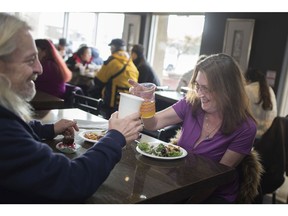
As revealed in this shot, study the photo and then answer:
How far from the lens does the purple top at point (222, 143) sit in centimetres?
164

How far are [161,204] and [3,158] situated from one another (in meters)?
0.53

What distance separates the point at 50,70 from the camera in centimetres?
342

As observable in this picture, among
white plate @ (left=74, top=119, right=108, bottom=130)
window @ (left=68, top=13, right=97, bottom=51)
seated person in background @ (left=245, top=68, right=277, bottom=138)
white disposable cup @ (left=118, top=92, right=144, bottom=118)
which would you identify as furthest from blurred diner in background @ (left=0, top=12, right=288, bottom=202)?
white disposable cup @ (left=118, top=92, right=144, bottom=118)

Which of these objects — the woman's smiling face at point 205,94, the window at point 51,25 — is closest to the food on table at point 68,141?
the woman's smiling face at point 205,94

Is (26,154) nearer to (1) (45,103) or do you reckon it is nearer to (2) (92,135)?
(2) (92,135)

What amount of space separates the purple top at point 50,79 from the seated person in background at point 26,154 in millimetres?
2501

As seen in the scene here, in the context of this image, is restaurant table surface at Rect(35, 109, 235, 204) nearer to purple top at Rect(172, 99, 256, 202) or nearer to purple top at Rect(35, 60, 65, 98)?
purple top at Rect(172, 99, 256, 202)

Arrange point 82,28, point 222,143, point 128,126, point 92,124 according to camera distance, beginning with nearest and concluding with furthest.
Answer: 1. point 128,126
2. point 222,143
3. point 92,124
4. point 82,28

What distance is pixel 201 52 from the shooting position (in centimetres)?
468

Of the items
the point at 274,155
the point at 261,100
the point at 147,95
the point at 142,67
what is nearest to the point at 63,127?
the point at 147,95

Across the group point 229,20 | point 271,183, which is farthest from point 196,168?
point 229,20

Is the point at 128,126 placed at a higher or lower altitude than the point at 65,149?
higher

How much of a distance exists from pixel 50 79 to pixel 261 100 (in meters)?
2.23

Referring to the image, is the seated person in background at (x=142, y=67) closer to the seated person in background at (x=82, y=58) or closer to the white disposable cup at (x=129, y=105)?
the seated person in background at (x=82, y=58)
